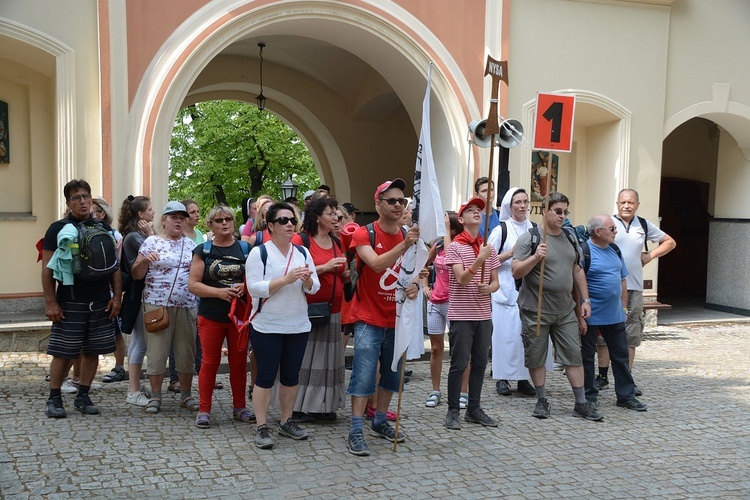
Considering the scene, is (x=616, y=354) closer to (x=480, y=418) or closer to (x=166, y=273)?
(x=480, y=418)

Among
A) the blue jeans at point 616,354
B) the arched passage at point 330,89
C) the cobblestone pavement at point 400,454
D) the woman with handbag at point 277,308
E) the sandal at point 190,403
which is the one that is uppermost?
the arched passage at point 330,89

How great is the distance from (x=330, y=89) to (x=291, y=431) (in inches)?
434

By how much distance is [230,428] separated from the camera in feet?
19.6

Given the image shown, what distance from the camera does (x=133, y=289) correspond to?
21.7 ft

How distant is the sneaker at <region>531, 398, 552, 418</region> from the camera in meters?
6.51

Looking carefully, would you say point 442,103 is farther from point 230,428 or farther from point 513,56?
point 230,428

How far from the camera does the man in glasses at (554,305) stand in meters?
6.45

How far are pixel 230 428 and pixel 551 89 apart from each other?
290 inches

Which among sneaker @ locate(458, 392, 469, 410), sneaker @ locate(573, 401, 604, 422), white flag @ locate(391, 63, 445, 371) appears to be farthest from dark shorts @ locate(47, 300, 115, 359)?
sneaker @ locate(573, 401, 604, 422)

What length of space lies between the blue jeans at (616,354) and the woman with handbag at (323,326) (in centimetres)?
213

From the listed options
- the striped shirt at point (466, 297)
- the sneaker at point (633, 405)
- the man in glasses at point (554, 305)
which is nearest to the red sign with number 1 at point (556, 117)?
the man in glasses at point (554, 305)

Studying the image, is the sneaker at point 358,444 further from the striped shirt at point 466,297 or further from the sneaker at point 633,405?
the sneaker at point 633,405

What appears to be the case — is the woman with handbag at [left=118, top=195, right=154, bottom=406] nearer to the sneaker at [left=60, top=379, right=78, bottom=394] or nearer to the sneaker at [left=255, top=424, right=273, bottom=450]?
the sneaker at [left=60, top=379, right=78, bottom=394]

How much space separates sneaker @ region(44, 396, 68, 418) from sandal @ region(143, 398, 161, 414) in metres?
0.61
